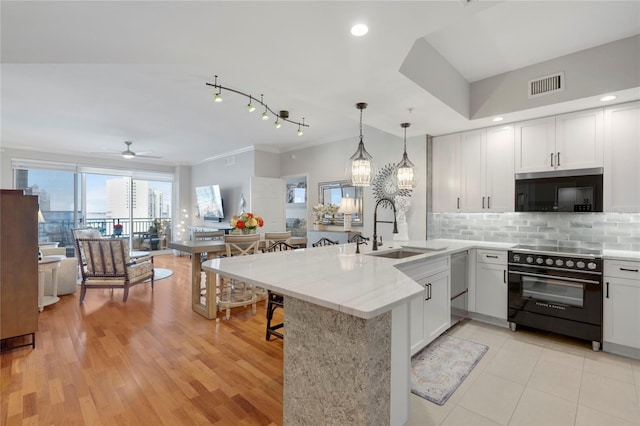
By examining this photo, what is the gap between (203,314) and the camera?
3746 mm

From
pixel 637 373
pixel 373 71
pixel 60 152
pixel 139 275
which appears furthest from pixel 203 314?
pixel 60 152

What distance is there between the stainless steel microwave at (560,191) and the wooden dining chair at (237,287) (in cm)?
334

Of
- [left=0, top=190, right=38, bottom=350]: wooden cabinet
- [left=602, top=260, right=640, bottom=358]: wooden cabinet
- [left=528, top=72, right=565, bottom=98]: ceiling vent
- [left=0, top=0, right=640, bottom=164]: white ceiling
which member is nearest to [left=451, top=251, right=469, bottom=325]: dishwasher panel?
[left=602, top=260, right=640, bottom=358]: wooden cabinet

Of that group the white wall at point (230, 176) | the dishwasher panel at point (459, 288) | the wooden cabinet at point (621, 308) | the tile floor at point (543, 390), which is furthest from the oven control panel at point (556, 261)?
the white wall at point (230, 176)

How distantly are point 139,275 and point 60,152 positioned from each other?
457 centimetres

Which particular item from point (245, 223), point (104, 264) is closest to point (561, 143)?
point (245, 223)

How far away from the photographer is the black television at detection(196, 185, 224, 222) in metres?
7.45

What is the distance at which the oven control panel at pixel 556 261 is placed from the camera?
9.09 feet

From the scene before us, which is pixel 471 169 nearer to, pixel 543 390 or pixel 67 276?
pixel 543 390

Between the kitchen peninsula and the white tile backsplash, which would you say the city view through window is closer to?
the kitchen peninsula

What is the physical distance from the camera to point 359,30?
1844 mm

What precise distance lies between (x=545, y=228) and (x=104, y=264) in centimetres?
606

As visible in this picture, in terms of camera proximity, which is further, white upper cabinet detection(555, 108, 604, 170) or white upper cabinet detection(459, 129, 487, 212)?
white upper cabinet detection(459, 129, 487, 212)

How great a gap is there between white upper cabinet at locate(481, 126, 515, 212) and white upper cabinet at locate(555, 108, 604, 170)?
0.47 m
